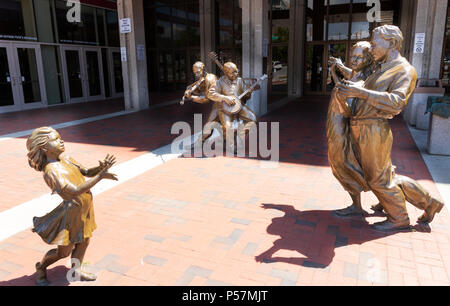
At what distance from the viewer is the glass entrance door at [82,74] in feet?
52.7

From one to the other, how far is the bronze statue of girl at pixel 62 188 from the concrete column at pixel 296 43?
612 inches

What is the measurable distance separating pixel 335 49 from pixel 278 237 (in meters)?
15.6

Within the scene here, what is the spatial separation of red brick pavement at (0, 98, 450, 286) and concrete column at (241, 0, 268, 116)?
20.4 ft

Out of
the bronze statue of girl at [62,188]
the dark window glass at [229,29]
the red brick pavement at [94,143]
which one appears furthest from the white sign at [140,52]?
the bronze statue of girl at [62,188]

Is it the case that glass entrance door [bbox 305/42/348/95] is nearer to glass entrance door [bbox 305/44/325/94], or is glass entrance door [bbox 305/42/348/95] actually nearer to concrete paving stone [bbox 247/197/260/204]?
glass entrance door [bbox 305/44/325/94]

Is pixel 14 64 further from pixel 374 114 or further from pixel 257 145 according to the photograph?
pixel 374 114

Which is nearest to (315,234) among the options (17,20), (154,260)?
(154,260)

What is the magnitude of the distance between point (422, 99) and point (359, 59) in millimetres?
6773

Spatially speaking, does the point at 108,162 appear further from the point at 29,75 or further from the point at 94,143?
the point at 29,75

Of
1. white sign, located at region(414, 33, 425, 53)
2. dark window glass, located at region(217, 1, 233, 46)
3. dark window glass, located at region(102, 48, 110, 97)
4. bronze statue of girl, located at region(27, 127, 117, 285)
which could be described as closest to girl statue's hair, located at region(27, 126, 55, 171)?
bronze statue of girl, located at region(27, 127, 117, 285)

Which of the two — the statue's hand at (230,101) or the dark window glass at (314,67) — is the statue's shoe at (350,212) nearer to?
the statue's hand at (230,101)

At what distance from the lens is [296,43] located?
17.0 m

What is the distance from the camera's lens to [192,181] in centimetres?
540

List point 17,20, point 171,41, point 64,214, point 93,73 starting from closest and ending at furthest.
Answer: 1. point 64,214
2. point 17,20
3. point 93,73
4. point 171,41
